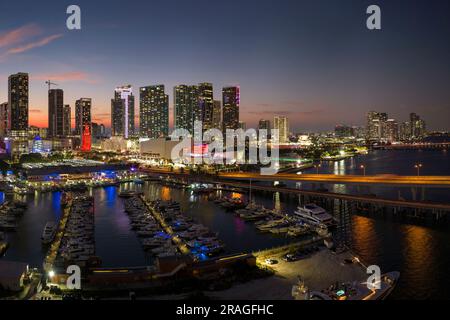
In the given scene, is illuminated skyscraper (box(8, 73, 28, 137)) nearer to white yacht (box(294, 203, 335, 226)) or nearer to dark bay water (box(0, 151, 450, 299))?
dark bay water (box(0, 151, 450, 299))

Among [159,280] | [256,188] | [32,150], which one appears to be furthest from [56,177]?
[32,150]

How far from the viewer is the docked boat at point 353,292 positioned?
5746 mm

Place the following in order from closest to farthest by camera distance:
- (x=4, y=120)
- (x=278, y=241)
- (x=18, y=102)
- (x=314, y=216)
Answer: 1. (x=278, y=241)
2. (x=314, y=216)
3. (x=18, y=102)
4. (x=4, y=120)

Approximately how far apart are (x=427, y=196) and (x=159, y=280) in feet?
48.3

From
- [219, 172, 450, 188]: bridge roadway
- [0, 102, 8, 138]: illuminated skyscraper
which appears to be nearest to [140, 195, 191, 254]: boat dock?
[219, 172, 450, 188]: bridge roadway

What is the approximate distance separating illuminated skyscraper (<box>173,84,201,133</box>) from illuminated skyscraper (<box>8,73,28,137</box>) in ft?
84.7

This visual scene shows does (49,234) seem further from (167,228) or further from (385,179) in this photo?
(385,179)

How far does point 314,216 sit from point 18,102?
59.9m

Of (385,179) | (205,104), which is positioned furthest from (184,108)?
(385,179)

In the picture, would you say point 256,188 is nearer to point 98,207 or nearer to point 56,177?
point 98,207

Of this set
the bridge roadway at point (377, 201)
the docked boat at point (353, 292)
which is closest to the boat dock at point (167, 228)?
the docked boat at point (353, 292)

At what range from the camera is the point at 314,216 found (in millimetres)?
12047

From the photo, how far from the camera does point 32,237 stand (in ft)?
35.8

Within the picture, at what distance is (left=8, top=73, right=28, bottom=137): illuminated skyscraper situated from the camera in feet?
193
